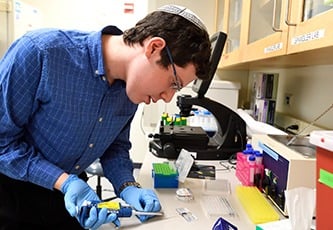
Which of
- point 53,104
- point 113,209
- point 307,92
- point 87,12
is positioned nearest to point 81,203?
point 113,209

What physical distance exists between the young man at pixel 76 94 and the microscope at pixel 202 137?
0.45 m

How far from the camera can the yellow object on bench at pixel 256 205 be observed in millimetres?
836

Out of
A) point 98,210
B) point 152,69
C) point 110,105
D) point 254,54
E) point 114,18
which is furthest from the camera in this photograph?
point 114,18

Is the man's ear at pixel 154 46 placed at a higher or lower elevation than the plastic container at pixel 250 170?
higher

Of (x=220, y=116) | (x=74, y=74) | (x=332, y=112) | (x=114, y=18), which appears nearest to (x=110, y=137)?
(x=74, y=74)

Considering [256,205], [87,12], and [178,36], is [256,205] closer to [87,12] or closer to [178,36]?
[178,36]

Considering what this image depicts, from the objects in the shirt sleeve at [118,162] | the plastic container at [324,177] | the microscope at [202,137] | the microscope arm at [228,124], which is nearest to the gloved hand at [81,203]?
the shirt sleeve at [118,162]

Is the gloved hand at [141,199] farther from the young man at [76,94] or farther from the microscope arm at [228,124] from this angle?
the microscope arm at [228,124]

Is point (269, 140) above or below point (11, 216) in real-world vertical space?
above

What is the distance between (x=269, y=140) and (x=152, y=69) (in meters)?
0.47

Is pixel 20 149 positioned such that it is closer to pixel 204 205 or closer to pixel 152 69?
pixel 152 69

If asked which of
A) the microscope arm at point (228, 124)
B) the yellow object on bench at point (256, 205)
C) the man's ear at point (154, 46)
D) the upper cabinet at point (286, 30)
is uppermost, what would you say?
the upper cabinet at point (286, 30)

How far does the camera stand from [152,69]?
0.85 metres

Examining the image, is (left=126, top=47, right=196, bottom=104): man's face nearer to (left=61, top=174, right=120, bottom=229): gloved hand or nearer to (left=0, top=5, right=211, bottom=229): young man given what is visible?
(left=0, top=5, right=211, bottom=229): young man
